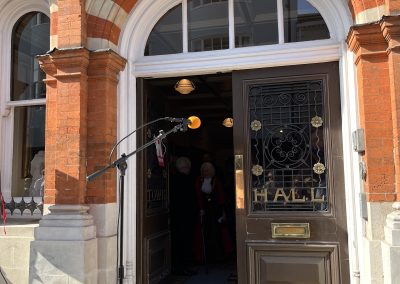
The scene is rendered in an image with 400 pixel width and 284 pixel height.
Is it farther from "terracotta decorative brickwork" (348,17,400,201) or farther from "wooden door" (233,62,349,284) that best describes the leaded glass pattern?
"terracotta decorative brickwork" (348,17,400,201)

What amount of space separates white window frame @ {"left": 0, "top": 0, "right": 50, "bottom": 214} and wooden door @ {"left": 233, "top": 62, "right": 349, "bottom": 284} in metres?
2.96

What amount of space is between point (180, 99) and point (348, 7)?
4.37 metres

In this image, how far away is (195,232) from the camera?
7.51 meters

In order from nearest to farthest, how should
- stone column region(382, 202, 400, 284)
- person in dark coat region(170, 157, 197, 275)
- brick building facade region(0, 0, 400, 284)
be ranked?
stone column region(382, 202, 400, 284) → brick building facade region(0, 0, 400, 284) → person in dark coat region(170, 157, 197, 275)

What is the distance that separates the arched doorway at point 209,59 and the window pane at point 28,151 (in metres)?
1.51

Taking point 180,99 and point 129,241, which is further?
point 180,99

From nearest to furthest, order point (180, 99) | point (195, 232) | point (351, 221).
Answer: point (351, 221), point (195, 232), point (180, 99)

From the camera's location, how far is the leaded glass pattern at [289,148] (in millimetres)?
4609

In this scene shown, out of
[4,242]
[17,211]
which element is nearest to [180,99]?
[17,211]

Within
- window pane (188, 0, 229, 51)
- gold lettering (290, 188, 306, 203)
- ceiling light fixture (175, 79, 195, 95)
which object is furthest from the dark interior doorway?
gold lettering (290, 188, 306, 203)

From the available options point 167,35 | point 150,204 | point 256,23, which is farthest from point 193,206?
point 256,23

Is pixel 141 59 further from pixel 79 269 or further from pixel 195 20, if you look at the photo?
pixel 79 269

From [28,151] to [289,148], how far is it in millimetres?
3547

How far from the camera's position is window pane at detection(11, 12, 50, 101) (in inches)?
234
